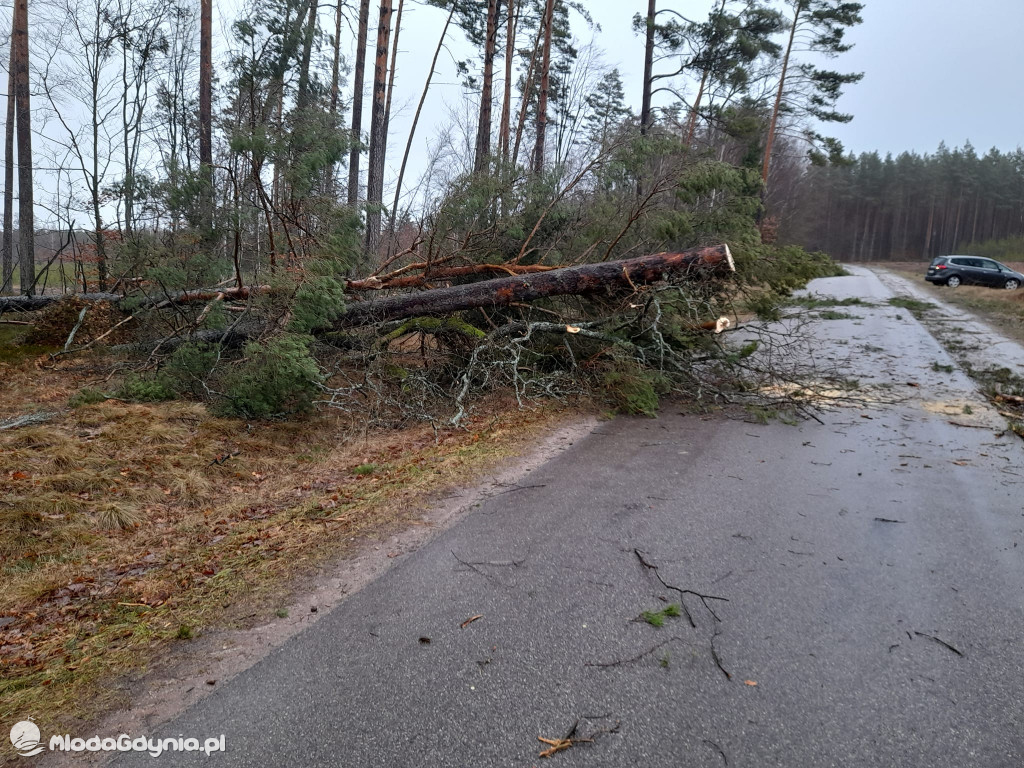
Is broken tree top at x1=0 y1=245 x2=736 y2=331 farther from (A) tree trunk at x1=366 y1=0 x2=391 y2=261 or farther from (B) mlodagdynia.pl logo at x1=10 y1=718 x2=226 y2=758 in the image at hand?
(A) tree trunk at x1=366 y1=0 x2=391 y2=261

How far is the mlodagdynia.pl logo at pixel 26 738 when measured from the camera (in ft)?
6.86

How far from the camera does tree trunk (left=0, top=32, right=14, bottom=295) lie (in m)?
14.8

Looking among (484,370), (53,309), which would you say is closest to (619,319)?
(484,370)

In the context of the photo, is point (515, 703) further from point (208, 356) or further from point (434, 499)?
point (208, 356)

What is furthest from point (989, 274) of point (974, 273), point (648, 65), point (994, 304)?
point (648, 65)

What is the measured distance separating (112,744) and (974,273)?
34.7 m

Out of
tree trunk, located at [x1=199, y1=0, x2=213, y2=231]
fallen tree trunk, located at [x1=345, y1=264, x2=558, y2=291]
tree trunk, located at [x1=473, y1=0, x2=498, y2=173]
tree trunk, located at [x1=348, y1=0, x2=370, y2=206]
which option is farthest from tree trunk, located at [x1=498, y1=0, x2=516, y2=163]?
fallen tree trunk, located at [x1=345, y1=264, x2=558, y2=291]

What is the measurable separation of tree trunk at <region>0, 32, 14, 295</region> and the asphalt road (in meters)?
15.5

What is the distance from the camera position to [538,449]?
5.70 m

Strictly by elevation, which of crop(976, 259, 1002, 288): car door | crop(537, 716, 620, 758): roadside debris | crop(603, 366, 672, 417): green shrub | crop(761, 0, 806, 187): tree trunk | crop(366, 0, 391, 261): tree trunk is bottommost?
crop(537, 716, 620, 758): roadside debris

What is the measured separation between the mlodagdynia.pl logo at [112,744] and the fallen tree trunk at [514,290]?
5.83m

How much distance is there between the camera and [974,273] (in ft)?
92.8

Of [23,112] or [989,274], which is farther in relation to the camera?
[989,274]

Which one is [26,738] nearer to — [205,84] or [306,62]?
→ [205,84]
